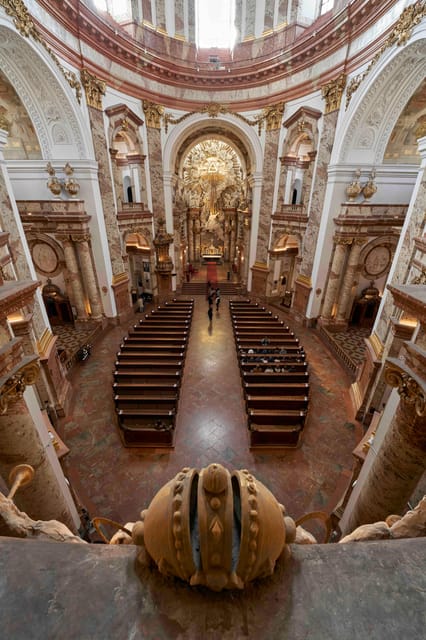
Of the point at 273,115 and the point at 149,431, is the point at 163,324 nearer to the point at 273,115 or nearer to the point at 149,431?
the point at 149,431

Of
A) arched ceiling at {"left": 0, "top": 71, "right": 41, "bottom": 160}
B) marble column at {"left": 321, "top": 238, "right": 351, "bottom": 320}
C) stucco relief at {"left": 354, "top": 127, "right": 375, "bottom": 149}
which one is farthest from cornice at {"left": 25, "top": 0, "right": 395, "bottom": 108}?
marble column at {"left": 321, "top": 238, "right": 351, "bottom": 320}

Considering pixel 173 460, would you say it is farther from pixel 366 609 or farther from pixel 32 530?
pixel 366 609

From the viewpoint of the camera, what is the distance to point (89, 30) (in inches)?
382

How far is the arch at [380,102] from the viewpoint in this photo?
7821mm

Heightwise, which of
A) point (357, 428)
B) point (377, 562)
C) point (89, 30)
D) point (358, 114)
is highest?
point (89, 30)

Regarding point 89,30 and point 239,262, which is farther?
point 239,262

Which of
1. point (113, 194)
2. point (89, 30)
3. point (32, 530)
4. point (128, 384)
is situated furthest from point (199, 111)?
point (32, 530)

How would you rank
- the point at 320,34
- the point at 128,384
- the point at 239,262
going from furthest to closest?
the point at 239,262 → the point at 320,34 → the point at 128,384

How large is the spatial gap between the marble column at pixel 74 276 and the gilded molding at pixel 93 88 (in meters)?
5.43

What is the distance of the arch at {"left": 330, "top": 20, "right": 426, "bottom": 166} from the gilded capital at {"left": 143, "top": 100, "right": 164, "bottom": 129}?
359 inches

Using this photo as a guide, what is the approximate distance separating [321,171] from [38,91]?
11.2 meters

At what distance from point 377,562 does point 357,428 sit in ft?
22.0

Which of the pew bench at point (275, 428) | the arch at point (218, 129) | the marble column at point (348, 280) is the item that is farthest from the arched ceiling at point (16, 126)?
the marble column at point (348, 280)

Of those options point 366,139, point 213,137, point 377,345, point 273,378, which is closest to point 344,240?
point 366,139
